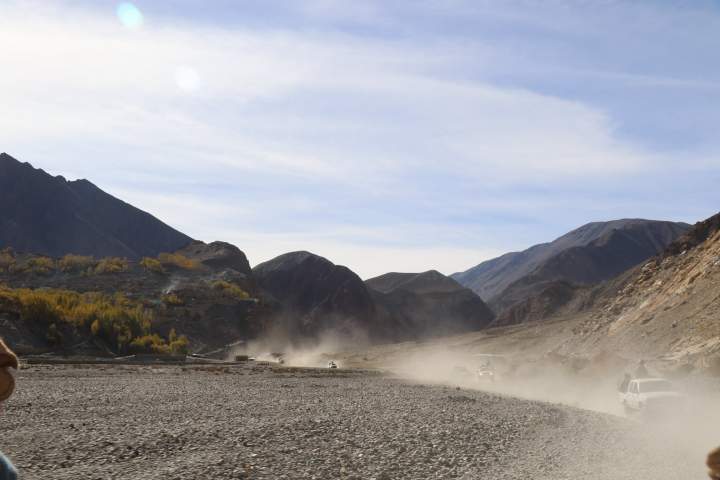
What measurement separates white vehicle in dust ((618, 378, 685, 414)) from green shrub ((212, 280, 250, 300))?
93583mm

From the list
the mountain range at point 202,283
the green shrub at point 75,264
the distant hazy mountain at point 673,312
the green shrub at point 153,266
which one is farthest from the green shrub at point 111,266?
the distant hazy mountain at point 673,312

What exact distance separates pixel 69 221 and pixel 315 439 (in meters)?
165

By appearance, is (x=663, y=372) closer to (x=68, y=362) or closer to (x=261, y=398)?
(x=261, y=398)

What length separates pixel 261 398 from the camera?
117 ft

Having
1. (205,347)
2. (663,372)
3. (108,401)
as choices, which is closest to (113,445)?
(108,401)

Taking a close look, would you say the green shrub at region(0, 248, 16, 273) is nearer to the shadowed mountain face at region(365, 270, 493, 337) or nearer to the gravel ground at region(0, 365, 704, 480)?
the gravel ground at region(0, 365, 704, 480)

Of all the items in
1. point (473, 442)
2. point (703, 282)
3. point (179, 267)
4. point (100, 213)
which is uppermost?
point (100, 213)

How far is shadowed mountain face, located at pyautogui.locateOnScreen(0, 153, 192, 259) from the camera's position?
164m

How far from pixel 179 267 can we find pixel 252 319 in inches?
734

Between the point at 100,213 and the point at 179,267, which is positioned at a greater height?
the point at 100,213

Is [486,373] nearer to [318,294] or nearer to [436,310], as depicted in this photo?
[318,294]

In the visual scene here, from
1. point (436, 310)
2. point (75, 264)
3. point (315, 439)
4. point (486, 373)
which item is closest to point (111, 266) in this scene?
point (75, 264)

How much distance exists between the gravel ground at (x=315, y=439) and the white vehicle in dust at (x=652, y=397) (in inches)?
33.0

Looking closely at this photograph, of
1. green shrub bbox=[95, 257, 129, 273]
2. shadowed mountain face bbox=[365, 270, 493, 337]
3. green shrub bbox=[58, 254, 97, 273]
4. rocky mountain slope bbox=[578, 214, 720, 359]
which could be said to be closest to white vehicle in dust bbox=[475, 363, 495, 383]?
Answer: rocky mountain slope bbox=[578, 214, 720, 359]
